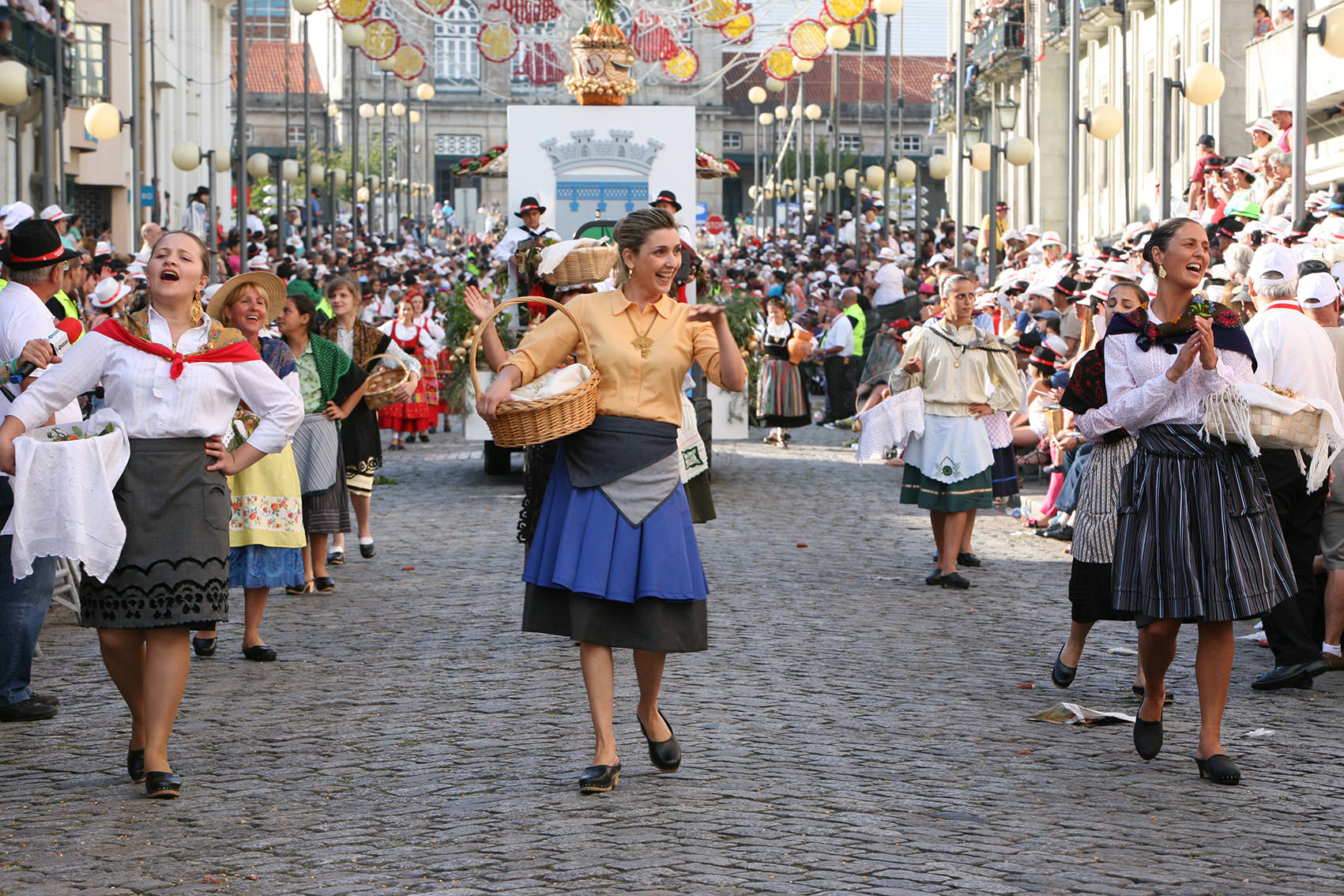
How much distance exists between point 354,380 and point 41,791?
4633 mm

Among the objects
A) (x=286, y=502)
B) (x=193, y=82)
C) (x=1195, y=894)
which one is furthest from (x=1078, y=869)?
(x=193, y=82)

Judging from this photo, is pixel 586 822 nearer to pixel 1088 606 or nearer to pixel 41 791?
pixel 41 791

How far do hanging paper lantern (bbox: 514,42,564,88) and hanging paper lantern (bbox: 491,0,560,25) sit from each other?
1.14 feet

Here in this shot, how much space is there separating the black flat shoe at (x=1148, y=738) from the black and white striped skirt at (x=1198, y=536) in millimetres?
376

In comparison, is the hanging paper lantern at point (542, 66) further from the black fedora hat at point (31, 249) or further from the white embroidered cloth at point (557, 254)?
the black fedora hat at point (31, 249)

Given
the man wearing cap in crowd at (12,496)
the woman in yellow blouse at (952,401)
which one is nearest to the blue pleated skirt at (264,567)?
the man wearing cap in crowd at (12,496)

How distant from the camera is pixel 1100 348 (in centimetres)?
704

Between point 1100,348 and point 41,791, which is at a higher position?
point 1100,348

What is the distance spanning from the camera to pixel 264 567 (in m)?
8.95

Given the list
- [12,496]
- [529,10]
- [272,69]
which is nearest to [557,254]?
[12,496]

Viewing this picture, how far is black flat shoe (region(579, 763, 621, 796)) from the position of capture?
6.18 m

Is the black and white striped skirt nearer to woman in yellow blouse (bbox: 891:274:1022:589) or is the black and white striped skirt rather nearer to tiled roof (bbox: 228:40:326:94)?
woman in yellow blouse (bbox: 891:274:1022:589)

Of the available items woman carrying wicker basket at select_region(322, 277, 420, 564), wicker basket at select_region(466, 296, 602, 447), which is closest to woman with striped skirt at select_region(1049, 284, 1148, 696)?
wicker basket at select_region(466, 296, 602, 447)

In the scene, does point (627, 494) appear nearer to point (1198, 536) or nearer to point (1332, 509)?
point (1198, 536)
